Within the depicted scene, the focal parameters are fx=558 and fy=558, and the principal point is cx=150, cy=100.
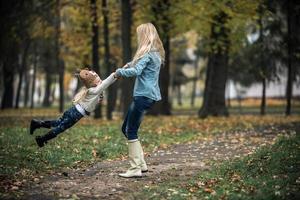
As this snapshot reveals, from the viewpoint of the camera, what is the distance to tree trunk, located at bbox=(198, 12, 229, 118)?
26.5 m

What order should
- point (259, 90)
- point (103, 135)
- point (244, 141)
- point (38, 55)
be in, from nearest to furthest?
point (244, 141) → point (103, 135) → point (38, 55) → point (259, 90)

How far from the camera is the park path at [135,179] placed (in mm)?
8519

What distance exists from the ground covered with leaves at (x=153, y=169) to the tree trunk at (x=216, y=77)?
36.7 feet

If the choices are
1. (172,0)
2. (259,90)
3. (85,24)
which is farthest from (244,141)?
(259,90)

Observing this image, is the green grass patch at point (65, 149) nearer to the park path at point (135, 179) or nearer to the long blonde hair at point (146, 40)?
the park path at point (135, 179)

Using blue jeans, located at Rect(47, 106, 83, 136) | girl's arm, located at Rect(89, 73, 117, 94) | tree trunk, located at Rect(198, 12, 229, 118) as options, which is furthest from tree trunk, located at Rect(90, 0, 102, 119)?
girl's arm, located at Rect(89, 73, 117, 94)

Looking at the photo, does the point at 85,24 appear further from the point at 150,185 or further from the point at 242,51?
the point at 150,185

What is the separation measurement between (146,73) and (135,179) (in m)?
1.84

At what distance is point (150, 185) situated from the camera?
29.9 feet

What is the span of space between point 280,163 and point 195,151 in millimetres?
4117

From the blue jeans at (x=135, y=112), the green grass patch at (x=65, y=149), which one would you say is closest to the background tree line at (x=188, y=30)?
the green grass patch at (x=65, y=149)

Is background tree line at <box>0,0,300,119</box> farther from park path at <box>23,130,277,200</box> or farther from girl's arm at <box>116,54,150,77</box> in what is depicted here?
girl's arm at <box>116,54,150,77</box>

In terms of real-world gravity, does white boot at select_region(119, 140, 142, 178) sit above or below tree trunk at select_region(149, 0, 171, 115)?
below

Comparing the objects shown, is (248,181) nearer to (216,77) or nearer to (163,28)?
(163,28)
